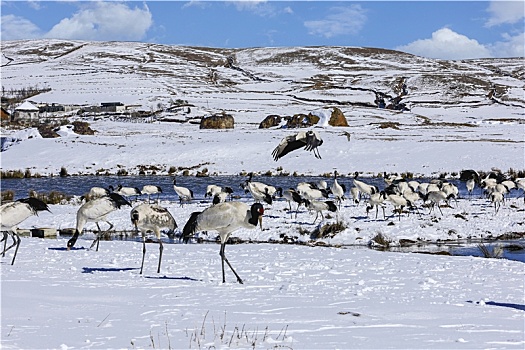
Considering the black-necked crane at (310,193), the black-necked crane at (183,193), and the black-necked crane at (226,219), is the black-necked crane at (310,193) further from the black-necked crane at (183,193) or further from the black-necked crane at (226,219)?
the black-necked crane at (226,219)

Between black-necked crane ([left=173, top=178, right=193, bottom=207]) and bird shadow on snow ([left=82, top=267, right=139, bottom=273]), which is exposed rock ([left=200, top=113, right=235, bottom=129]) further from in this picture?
bird shadow on snow ([left=82, top=267, right=139, bottom=273])

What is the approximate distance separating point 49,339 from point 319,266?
7177 millimetres

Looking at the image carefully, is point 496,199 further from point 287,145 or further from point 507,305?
point 287,145

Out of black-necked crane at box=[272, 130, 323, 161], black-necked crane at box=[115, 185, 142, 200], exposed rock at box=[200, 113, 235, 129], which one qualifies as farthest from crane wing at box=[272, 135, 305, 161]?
exposed rock at box=[200, 113, 235, 129]

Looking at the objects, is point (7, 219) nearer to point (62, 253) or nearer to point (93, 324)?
point (62, 253)

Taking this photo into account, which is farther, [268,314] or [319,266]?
[319,266]

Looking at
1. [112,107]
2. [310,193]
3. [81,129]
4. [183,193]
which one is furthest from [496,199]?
[112,107]

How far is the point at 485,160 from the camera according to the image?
40.0m

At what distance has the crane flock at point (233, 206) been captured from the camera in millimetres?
10250

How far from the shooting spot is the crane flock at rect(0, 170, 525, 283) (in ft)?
33.6

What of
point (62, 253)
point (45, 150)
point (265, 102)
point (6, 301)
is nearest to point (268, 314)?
point (6, 301)

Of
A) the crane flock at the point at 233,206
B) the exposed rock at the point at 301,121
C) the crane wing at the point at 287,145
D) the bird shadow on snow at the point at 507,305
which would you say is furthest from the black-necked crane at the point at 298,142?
the exposed rock at the point at 301,121

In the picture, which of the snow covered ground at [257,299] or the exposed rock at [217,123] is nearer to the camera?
the snow covered ground at [257,299]

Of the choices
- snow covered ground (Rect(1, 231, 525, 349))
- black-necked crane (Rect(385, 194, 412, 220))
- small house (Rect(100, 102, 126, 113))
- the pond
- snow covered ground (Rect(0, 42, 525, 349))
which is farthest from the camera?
small house (Rect(100, 102, 126, 113))
